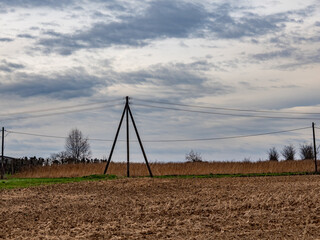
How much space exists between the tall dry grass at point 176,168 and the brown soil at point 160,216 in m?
17.4

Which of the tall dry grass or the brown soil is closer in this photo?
the brown soil

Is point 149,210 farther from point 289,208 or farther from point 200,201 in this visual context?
point 289,208

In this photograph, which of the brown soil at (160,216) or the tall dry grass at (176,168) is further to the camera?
the tall dry grass at (176,168)

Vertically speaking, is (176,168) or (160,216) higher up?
(176,168)

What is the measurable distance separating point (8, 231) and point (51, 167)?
29.1m

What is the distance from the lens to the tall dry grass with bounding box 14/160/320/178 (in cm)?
3788

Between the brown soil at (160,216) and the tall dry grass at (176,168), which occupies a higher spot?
the tall dry grass at (176,168)

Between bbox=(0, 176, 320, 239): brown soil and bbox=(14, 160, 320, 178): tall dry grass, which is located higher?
bbox=(14, 160, 320, 178): tall dry grass

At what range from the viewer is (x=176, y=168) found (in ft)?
128

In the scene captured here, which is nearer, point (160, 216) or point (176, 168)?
point (160, 216)

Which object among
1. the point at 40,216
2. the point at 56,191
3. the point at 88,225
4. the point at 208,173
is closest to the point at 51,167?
the point at 208,173

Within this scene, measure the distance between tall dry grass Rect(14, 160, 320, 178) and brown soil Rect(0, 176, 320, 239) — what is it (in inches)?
686

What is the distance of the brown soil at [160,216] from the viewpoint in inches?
435

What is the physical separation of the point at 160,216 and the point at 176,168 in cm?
2554
